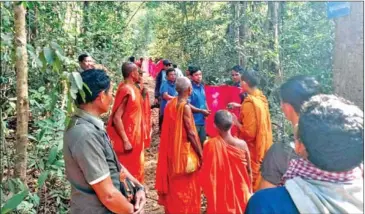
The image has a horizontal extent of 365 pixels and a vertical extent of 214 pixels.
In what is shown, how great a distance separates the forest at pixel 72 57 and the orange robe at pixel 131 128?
604mm

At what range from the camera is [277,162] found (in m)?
2.25

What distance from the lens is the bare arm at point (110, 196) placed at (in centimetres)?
196

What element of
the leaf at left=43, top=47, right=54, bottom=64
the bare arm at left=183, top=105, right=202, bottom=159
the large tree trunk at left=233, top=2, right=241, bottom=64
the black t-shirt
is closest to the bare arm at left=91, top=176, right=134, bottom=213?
the leaf at left=43, top=47, right=54, bottom=64

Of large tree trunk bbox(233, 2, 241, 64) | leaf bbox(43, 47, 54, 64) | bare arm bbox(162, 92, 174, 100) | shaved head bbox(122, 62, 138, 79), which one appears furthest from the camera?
large tree trunk bbox(233, 2, 241, 64)

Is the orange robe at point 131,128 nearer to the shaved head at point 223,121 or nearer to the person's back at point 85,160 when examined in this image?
the shaved head at point 223,121

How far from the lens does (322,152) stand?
1318mm

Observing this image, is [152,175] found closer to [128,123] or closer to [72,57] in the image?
[128,123]

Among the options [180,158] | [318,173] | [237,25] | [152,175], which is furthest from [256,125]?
[237,25]

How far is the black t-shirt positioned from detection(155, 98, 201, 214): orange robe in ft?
6.04

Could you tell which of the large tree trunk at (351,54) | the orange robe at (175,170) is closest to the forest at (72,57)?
the orange robe at (175,170)

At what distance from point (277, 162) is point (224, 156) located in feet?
4.73

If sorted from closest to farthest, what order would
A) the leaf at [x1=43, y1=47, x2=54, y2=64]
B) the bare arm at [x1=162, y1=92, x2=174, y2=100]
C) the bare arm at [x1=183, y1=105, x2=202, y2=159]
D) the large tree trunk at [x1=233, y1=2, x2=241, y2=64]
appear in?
the leaf at [x1=43, y1=47, x2=54, y2=64]
the bare arm at [x1=183, y1=105, x2=202, y2=159]
the bare arm at [x1=162, y1=92, x2=174, y2=100]
the large tree trunk at [x1=233, y1=2, x2=241, y2=64]

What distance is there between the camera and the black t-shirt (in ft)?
7.33

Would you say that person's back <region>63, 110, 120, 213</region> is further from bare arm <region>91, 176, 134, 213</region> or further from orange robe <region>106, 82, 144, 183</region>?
orange robe <region>106, 82, 144, 183</region>
